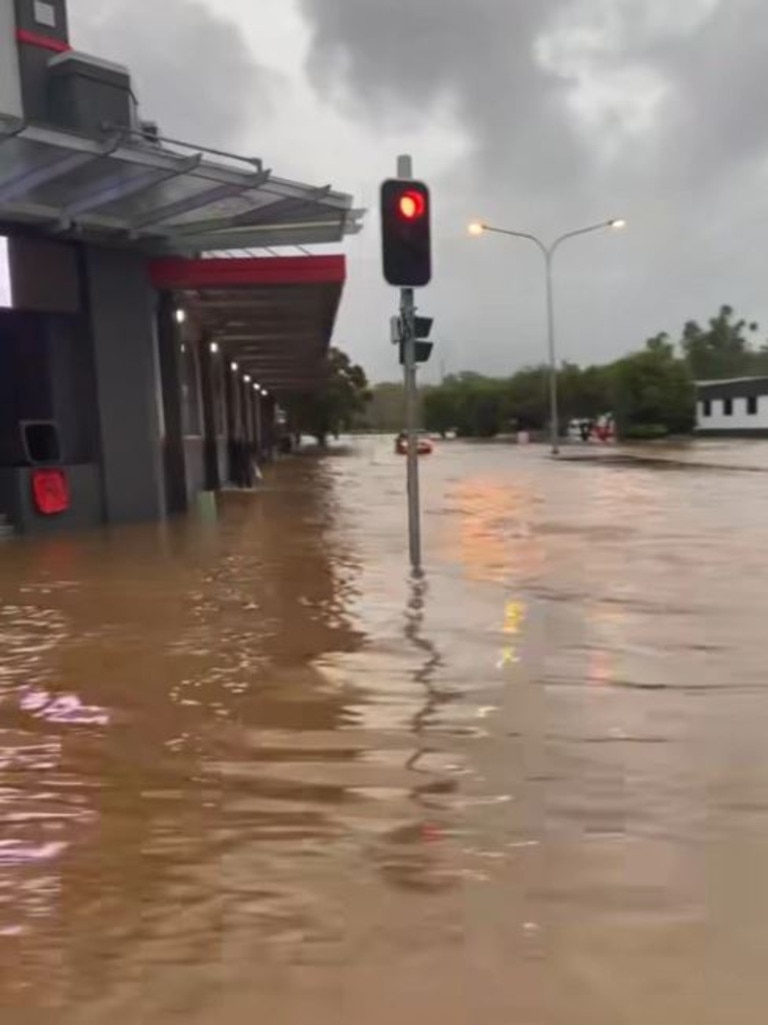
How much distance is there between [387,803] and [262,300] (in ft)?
60.8

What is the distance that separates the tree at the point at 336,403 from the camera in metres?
79.2

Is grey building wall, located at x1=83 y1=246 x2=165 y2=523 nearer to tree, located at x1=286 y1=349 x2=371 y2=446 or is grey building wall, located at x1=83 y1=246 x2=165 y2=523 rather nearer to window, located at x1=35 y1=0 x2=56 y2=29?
window, located at x1=35 y1=0 x2=56 y2=29

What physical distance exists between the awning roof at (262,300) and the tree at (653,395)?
39.3 meters

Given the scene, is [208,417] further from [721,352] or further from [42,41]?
[721,352]

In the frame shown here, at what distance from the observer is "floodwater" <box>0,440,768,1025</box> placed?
3.00 metres

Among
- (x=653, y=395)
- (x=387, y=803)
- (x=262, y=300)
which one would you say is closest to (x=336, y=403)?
(x=653, y=395)

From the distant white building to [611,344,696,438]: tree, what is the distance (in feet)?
6.16

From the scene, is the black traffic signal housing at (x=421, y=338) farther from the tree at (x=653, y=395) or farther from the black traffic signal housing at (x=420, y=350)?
the tree at (x=653, y=395)

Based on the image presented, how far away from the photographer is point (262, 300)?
21.8 metres

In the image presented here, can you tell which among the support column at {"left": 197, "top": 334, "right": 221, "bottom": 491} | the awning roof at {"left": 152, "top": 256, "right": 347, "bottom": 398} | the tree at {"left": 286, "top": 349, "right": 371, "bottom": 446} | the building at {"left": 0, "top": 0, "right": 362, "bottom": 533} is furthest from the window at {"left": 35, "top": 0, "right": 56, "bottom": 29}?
the tree at {"left": 286, "top": 349, "right": 371, "bottom": 446}

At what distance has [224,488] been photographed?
27.4 metres

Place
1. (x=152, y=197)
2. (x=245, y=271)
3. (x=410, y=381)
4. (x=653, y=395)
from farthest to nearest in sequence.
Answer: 1. (x=653, y=395)
2. (x=245, y=271)
3. (x=152, y=197)
4. (x=410, y=381)

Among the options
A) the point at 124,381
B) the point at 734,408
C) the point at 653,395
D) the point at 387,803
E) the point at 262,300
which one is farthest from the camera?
the point at 734,408

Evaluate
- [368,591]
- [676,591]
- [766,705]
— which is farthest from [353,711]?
[676,591]
